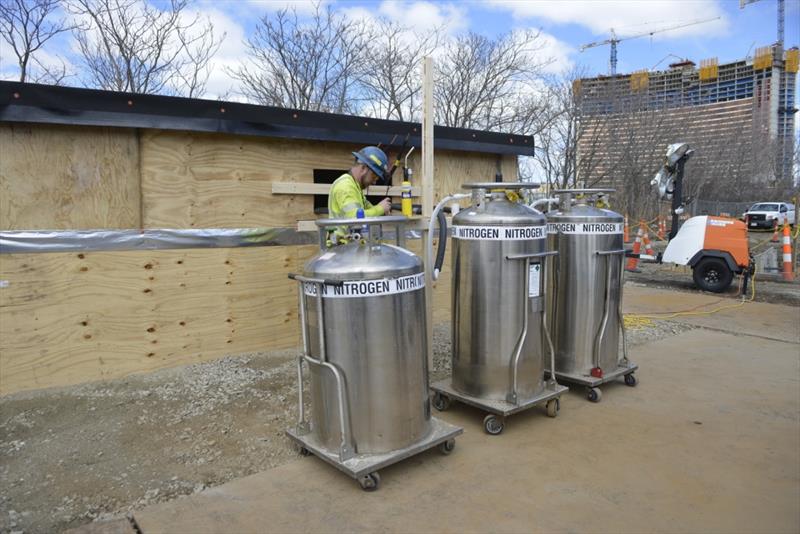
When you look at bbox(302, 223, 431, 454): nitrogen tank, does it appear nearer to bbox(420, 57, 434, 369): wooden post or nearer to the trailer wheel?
bbox(420, 57, 434, 369): wooden post

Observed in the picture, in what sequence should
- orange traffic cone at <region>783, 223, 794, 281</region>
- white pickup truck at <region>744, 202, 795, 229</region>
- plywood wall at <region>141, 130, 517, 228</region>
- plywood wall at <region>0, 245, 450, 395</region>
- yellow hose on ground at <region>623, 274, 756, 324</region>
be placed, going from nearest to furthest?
1. plywood wall at <region>0, 245, 450, 395</region>
2. plywood wall at <region>141, 130, 517, 228</region>
3. yellow hose on ground at <region>623, 274, 756, 324</region>
4. orange traffic cone at <region>783, 223, 794, 281</region>
5. white pickup truck at <region>744, 202, 795, 229</region>

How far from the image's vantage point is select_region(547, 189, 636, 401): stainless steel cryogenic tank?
15.7 feet

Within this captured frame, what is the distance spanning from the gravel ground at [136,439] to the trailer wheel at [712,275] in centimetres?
810

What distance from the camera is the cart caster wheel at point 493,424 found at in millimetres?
4020

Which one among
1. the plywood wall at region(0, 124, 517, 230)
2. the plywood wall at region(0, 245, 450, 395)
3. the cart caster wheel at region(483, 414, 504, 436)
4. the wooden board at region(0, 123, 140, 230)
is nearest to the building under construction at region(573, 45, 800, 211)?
the plywood wall at region(0, 124, 517, 230)

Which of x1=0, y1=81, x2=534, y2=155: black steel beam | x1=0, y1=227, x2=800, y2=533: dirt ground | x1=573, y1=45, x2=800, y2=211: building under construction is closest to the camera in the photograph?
x1=0, y1=227, x2=800, y2=533: dirt ground

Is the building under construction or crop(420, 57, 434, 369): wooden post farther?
the building under construction

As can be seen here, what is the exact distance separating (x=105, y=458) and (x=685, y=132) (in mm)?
28357

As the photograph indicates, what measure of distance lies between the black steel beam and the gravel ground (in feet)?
7.28

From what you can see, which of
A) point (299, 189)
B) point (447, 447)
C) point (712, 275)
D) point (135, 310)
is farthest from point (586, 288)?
point (712, 275)

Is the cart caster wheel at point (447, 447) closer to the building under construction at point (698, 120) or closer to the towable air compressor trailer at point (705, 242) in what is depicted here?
the towable air compressor trailer at point (705, 242)

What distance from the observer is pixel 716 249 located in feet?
32.1

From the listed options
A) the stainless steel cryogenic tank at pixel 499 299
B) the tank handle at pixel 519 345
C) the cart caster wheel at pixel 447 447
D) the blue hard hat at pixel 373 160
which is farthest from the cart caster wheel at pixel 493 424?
the blue hard hat at pixel 373 160

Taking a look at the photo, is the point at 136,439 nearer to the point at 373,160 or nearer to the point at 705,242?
the point at 373,160
